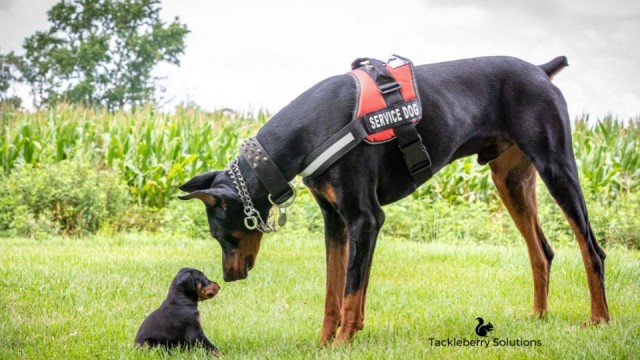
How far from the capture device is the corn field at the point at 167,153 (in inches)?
391

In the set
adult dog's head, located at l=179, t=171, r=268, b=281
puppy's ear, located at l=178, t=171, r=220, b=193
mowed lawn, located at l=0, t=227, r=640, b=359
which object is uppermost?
puppy's ear, located at l=178, t=171, r=220, b=193

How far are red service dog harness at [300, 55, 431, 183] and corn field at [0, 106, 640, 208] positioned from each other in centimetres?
593

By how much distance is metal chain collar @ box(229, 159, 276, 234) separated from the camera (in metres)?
3.98

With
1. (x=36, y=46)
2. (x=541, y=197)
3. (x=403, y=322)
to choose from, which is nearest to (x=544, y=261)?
(x=403, y=322)

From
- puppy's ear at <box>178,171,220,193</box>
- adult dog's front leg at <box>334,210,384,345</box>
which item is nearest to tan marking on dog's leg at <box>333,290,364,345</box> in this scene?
adult dog's front leg at <box>334,210,384,345</box>

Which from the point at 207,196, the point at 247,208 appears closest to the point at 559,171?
the point at 247,208

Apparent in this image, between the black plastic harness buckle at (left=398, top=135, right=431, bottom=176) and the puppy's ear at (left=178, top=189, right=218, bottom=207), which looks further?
the black plastic harness buckle at (left=398, top=135, right=431, bottom=176)

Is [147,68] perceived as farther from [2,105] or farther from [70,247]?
[70,247]

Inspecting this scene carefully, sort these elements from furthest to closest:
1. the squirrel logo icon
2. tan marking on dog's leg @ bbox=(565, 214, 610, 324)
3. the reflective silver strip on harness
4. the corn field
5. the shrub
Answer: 1. the corn field
2. the shrub
3. the squirrel logo icon
4. tan marking on dog's leg @ bbox=(565, 214, 610, 324)
5. the reflective silver strip on harness

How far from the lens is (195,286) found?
397 centimetres

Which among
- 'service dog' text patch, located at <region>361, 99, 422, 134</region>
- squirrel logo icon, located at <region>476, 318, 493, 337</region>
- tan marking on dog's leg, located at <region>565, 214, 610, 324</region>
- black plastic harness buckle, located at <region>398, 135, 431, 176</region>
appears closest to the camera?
'service dog' text patch, located at <region>361, 99, 422, 134</region>

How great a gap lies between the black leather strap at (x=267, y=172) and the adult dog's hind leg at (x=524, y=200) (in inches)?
64.6

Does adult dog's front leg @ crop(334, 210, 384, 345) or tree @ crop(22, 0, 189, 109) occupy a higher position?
tree @ crop(22, 0, 189, 109)
